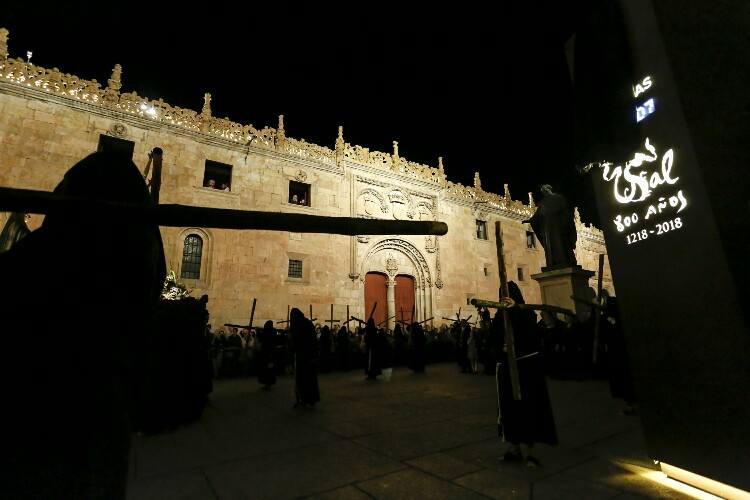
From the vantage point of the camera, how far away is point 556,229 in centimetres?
1091

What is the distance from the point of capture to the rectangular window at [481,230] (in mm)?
23797

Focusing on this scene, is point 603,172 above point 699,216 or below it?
above

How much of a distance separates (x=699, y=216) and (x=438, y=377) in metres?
8.94

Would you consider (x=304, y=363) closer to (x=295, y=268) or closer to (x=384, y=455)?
(x=384, y=455)

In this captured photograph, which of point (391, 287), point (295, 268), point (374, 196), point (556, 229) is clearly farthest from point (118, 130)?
point (556, 229)

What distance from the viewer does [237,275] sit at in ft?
47.7

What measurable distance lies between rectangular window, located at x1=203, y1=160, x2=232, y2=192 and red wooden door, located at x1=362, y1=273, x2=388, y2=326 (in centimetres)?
829

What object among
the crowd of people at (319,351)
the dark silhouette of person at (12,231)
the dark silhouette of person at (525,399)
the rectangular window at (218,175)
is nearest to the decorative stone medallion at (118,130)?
the rectangular window at (218,175)

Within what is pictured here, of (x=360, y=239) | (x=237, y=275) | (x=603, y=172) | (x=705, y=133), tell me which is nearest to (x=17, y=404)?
(x=705, y=133)

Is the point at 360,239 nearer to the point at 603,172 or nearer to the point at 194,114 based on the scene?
the point at 194,114

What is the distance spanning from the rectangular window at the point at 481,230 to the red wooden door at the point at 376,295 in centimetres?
860

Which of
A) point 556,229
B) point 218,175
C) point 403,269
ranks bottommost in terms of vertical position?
point 556,229

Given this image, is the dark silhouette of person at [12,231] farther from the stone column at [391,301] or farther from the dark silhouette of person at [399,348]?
the stone column at [391,301]

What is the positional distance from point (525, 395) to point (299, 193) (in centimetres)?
1568
